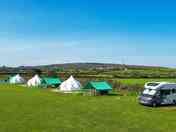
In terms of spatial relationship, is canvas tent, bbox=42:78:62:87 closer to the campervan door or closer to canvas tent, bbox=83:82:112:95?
canvas tent, bbox=83:82:112:95

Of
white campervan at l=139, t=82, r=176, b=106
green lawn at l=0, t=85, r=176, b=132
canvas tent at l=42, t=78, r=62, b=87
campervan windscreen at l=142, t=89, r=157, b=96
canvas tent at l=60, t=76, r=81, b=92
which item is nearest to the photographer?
green lawn at l=0, t=85, r=176, b=132

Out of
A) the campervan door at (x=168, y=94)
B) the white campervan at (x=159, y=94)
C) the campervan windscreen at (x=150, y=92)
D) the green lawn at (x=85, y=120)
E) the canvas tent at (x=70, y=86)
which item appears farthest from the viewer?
the canvas tent at (x=70, y=86)

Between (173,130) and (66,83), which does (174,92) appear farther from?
(66,83)

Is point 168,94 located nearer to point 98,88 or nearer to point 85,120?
point 85,120

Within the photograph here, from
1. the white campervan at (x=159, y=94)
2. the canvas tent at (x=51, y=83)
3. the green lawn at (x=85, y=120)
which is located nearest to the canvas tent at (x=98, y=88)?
the white campervan at (x=159, y=94)

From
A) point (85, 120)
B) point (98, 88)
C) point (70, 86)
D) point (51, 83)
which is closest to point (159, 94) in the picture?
point (85, 120)

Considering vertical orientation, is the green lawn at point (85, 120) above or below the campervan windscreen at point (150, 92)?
below

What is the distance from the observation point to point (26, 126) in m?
23.8

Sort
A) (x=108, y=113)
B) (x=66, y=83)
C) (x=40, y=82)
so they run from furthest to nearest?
(x=40, y=82) < (x=66, y=83) < (x=108, y=113)

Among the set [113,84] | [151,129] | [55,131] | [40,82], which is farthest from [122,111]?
[40,82]

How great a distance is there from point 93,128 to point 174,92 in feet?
62.8

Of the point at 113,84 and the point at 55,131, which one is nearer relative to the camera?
the point at 55,131

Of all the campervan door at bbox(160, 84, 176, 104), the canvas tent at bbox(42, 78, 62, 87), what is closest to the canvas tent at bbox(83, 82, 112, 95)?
the campervan door at bbox(160, 84, 176, 104)

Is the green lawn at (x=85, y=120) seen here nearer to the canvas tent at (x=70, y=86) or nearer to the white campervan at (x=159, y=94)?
the white campervan at (x=159, y=94)
